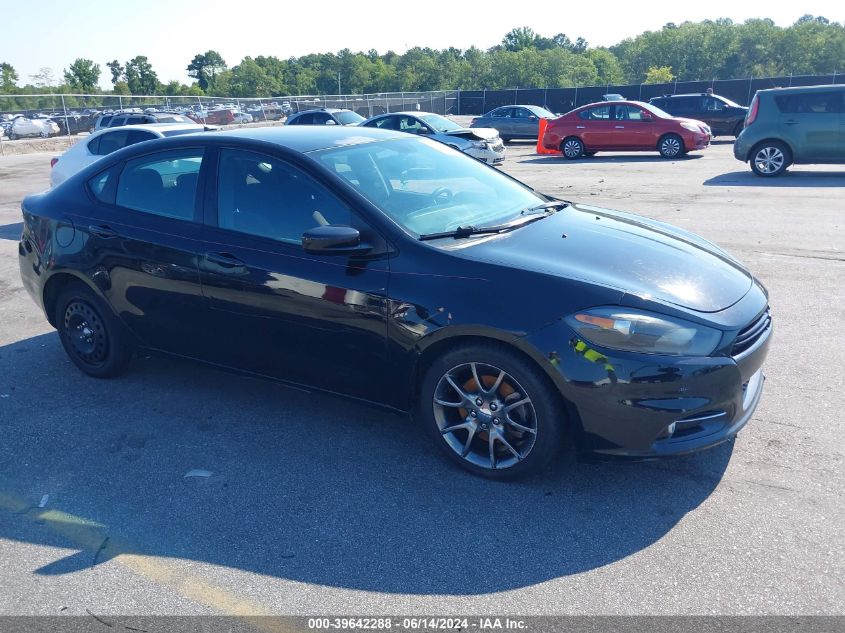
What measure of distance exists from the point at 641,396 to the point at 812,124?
42.7 feet

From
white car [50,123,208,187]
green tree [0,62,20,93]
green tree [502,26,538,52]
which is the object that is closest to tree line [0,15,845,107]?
green tree [0,62,20,93]

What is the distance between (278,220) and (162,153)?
1213 mm

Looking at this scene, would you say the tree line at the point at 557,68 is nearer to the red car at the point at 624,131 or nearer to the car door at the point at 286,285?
the red car at the point at 624,131

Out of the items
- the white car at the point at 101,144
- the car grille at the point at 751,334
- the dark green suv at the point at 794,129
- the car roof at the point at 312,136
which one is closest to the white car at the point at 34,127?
the white car at the point at 101,144

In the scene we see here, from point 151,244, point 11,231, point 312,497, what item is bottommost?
point 11,231

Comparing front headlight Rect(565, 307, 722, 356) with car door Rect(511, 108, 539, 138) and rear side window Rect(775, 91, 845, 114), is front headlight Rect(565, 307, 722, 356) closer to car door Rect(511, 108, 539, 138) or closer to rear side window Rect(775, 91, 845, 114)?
rear side window Rect(775, 91, 845, 114)

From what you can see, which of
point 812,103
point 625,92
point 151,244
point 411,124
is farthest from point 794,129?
point 625,92

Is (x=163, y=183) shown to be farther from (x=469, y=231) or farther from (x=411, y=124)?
(x=411, y=124)

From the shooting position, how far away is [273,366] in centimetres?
430

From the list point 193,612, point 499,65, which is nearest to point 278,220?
point 193,612

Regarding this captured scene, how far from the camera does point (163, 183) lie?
15.5 feet

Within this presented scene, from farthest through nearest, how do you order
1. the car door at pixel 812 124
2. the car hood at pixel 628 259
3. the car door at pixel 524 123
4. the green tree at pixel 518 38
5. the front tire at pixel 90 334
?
the green tree at pixel 518 38 → the car door at pixel 524 123 → the car door at pixel 812 124 → the front tire at pixel 90 334 → the car hood at pixel 628 259

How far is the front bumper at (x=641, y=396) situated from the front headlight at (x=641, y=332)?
0.04 meters

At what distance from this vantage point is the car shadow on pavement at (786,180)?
13472 millimetres
